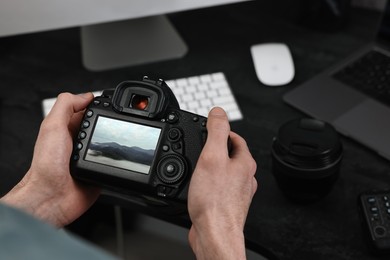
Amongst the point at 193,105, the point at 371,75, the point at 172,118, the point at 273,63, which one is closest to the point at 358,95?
the point at 371,75

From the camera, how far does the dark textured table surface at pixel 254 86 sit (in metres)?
0.73

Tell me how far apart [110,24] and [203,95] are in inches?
10.5

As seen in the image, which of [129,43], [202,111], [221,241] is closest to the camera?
[221,241]

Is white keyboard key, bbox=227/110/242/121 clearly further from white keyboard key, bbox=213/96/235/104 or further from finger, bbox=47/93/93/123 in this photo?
finger, bbox=47/93/93/123

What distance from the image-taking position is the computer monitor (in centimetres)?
87

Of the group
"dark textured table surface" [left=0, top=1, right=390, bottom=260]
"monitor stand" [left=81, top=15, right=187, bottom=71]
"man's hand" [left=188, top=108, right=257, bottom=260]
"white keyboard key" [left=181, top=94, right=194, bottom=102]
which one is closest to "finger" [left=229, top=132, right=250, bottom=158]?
"man's hand" [left=188, top=108, right=257, bottom=260]

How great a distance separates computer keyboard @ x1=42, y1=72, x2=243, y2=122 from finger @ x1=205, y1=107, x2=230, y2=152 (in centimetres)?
22

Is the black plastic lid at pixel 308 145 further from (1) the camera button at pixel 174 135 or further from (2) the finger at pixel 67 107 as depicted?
(2) the finger at pixel 67 107

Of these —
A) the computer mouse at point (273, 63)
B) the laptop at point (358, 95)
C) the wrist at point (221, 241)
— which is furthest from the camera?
the computer mouse at point (273, 63)

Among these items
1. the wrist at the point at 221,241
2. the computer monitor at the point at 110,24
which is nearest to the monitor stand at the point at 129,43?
the computer monitor at the point at 110,24

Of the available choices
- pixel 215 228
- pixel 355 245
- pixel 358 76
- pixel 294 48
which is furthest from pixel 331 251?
pixel 294 48

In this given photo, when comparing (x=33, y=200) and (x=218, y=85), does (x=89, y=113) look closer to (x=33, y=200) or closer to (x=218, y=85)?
(x=33, y=200)

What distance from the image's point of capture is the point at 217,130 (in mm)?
632

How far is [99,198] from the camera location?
2.66 ft
